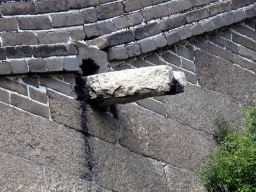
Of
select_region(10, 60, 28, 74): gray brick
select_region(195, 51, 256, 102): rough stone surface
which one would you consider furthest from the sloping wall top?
select_region(195, 51, 256, 102): rough stone surface

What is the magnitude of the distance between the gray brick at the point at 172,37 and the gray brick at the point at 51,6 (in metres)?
1.05

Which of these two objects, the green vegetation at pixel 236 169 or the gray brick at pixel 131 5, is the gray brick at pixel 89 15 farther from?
the green vegetation at pixel 236 169

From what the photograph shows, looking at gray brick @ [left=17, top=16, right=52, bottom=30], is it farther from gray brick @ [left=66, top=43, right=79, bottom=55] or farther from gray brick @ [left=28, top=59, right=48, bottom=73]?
gray brick @ [left=28, top=59, right=48, bottom=73]

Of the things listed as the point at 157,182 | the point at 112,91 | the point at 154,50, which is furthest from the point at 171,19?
the point at 157,182

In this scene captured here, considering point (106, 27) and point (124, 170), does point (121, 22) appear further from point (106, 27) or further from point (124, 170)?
point (124, 170)

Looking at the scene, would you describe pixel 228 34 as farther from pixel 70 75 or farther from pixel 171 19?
pixel 70 75

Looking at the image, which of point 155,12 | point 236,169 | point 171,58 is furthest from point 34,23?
point 236,169

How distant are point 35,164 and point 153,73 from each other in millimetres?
1081

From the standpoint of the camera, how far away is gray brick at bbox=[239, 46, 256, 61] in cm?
→ 498

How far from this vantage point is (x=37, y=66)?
132 inches

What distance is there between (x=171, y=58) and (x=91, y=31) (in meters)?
0.96

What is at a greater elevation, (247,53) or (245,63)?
(247,53)

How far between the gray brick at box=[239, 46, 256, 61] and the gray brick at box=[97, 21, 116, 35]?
5.84 feet

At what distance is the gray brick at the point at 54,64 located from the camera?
342cm
